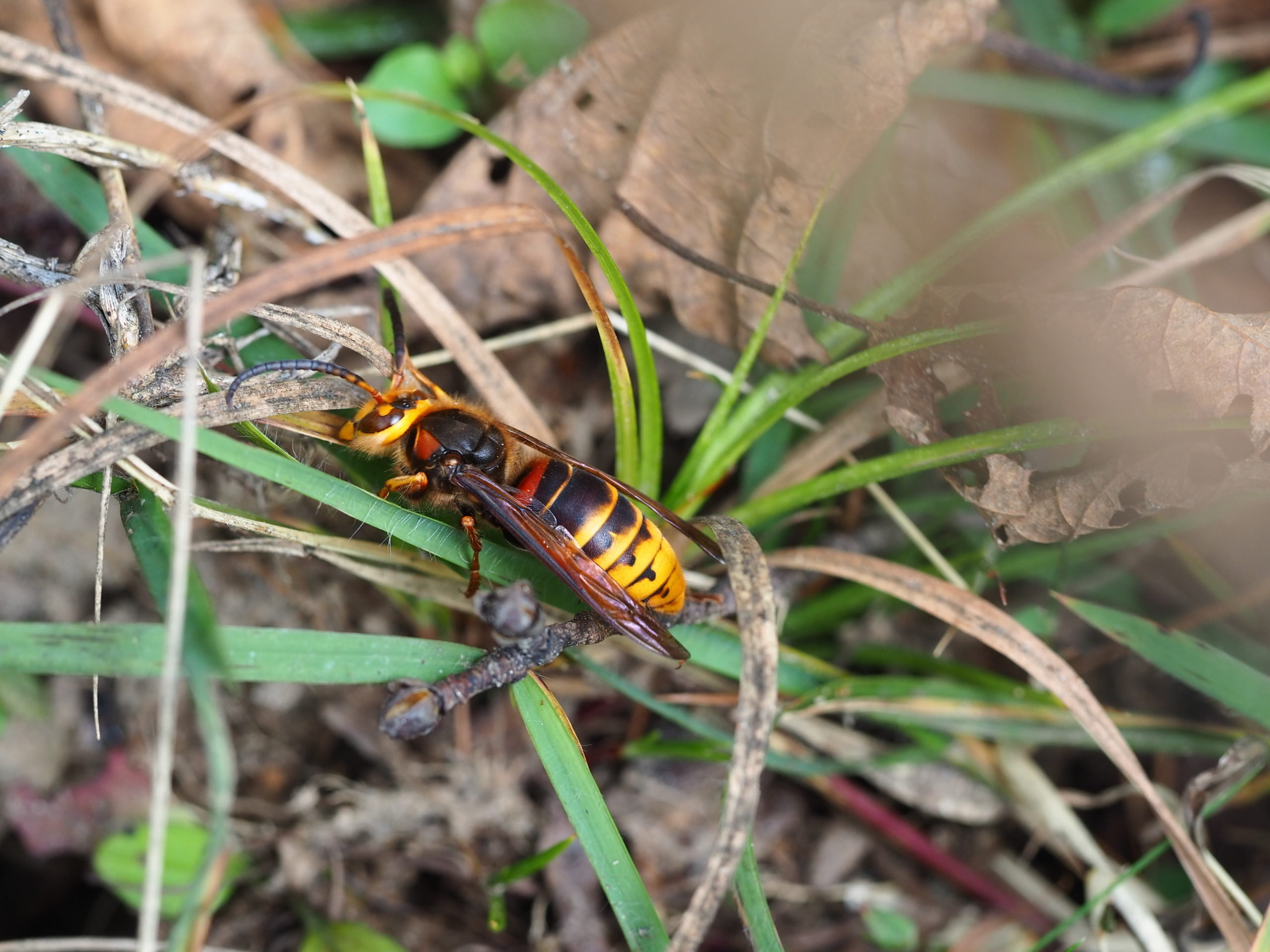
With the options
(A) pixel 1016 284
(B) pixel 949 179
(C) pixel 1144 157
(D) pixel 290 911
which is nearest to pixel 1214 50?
(C) pixel 1144 157

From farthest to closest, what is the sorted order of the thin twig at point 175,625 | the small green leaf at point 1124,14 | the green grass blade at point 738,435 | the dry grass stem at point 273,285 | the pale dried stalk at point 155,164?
the small green leaf at point 1124,14
the green grass blade at point 738,435
the pale dried stalk at point 155,164
the dry grass stem at point 273,285
the thin twig at point 175,625

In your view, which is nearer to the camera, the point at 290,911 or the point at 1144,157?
the point at 290,911

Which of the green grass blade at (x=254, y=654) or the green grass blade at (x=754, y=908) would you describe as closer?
the green grass blade at (x=254, y=654)

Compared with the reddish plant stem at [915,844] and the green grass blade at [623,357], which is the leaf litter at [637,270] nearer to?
the reddish plant stem at [915,844]

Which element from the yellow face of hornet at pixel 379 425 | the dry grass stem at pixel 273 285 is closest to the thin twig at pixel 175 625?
the dry grass stem at pixel 273 285

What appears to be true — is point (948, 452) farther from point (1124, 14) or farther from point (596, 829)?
point (1124, 14)

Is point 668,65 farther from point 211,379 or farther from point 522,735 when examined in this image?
point 522,735

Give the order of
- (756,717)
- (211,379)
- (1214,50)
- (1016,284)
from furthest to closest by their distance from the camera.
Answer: (1214,50), (1016,284), (211,379), (756,717)
